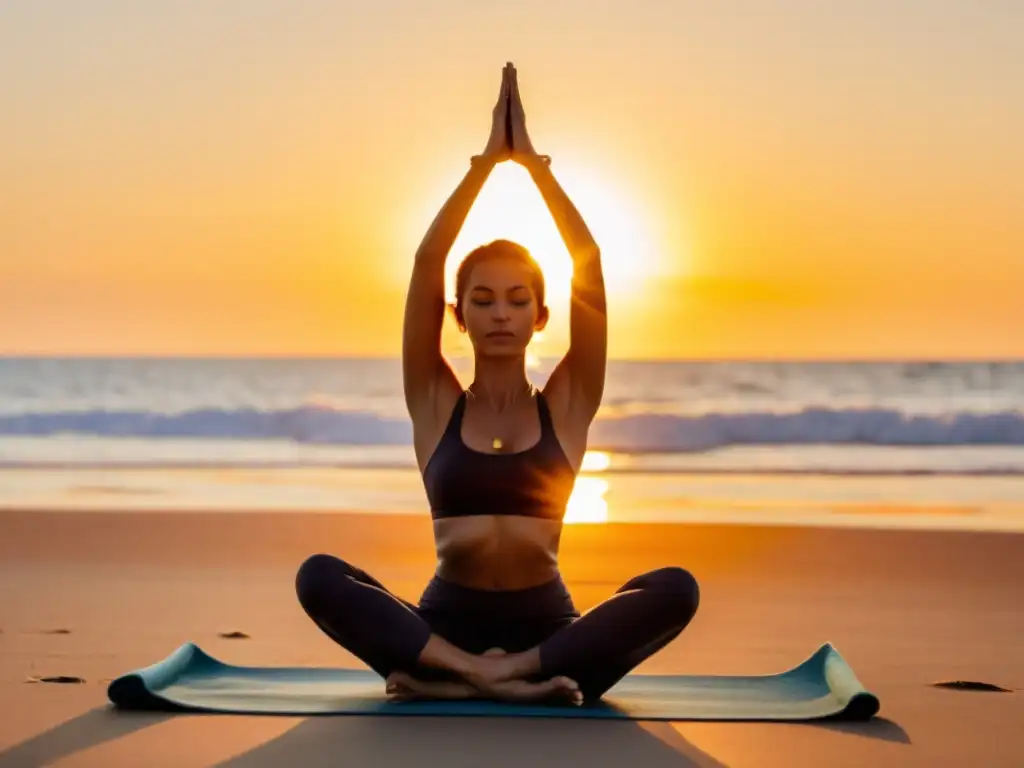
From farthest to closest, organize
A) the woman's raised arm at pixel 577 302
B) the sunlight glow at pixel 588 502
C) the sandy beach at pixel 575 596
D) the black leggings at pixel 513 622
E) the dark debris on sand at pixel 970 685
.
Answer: the sunlight glow at pixel 588 502 → the dark debris on sand at pixel 970 685 → the woman's raised arm at pixel 577 302 → the black leggings at pixel 513 622 → the sandy beach at pixel 575 596

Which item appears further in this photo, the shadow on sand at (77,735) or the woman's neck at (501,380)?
the woman's neck at (501,380)

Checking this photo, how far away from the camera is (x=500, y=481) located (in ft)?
15.0

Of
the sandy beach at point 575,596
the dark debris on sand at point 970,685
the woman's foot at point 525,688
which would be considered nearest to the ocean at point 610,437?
the sandy beach at point 575,596

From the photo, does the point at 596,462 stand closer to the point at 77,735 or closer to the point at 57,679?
the point at 57,679

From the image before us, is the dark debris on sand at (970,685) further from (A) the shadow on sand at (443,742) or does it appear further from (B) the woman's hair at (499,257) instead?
(B) the woman's hair at (499,257)

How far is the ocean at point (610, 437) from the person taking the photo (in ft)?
37.6

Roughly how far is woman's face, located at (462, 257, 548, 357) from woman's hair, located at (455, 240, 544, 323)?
1.1 inches

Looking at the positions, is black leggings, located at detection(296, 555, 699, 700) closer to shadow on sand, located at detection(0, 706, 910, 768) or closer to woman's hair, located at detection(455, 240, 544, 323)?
shadow on sand, located at detection(0, 706, 910, 768)

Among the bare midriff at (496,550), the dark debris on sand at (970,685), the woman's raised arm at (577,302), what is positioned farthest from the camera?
the dark debris on sand at (970,685)

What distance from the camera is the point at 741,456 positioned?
16.1 meters

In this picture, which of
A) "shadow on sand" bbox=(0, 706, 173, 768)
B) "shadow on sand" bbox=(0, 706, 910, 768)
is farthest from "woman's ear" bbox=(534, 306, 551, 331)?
"shadow on sand" bbox=(0, 706, 173, 768)

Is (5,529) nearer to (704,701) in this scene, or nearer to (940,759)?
(704,701)

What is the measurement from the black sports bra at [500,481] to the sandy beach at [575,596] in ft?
2.21

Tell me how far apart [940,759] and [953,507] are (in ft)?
22.9
